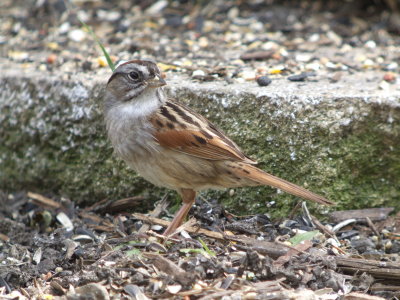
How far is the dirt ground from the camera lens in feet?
13.3

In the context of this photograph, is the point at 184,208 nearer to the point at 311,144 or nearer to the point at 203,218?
the point at 203,218

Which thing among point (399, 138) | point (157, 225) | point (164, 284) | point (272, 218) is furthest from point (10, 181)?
point (399, 138)

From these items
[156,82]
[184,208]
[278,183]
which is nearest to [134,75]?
[156,82]

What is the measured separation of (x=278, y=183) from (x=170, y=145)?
74 centimetres

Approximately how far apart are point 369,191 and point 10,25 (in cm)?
431

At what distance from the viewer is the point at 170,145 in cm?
480

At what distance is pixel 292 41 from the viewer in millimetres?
6977

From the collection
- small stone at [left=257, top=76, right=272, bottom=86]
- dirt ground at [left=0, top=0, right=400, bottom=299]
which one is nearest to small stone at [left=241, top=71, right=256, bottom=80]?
dirt ground at [left=0, top=0, right=400, bottom=299]

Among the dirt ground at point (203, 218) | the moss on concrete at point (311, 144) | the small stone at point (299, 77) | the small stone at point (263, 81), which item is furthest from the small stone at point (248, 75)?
the moss on concrete at point (311, 144)

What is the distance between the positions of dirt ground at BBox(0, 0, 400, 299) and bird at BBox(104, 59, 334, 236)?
300mm

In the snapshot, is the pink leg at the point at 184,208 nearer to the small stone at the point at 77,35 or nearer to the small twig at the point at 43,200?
the small twig at the point at 43,200

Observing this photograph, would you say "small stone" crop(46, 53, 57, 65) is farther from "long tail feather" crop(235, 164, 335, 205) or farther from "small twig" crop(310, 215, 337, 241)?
"small twig" crop(310, 215, 337, 241)

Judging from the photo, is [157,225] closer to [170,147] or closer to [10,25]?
[170,147]

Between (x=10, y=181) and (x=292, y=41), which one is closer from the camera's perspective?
(x=10, y=181)
